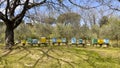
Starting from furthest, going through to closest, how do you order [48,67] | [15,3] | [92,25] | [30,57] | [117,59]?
1. [92,25]
2. [15,3]
3. [117,59]
4. [30,57]
5. [48,67]

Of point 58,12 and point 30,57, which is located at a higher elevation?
point 58,12

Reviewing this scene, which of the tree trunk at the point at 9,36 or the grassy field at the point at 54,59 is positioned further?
the tree trunk at the point at 9,36

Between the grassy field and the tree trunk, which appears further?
the tree trunk

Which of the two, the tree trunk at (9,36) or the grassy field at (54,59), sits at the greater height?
the tree trunk at (9,36)

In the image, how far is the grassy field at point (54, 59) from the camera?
1112cm

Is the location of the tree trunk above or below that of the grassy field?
above

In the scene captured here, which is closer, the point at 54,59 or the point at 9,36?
the point at 54,59

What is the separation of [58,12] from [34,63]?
473 centimetres

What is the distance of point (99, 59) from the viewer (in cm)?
1262

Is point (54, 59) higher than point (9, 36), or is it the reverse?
point (9, 36)

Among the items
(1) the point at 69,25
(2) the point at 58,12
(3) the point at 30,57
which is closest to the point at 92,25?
(1) the point at 69,25

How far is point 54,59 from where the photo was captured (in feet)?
38.8

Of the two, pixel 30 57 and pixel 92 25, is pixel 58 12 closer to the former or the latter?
pixel 30 57

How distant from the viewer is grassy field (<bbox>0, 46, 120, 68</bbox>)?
11.1 metres
